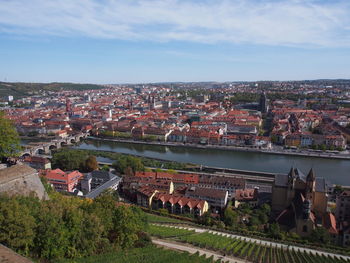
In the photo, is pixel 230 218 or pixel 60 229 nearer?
pixel 60 229

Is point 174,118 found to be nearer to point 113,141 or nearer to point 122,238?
point 113,141

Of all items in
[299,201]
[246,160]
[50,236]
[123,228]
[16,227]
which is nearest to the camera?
[16,227]

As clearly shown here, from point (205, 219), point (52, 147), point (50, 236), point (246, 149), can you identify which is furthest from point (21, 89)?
point (50, 236)

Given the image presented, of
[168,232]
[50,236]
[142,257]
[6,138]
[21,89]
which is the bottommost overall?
[168,232]

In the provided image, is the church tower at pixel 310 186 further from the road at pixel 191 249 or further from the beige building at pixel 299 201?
the road at pixel 191 249

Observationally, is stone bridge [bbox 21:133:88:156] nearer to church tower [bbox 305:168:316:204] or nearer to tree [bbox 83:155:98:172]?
tree [bbox 83:155:98:172]

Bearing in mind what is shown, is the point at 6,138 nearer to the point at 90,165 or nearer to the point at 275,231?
the point at 90,165

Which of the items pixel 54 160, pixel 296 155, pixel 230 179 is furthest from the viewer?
pixel 296 155

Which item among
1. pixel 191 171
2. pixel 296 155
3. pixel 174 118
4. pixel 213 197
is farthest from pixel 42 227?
pixel 174 118
